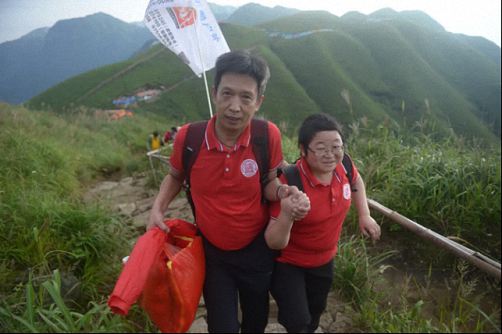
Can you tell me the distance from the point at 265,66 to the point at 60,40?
7309 cm

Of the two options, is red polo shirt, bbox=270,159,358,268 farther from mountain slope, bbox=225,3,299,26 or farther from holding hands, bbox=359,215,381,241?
mountain slope, bbox=225,3,299,26

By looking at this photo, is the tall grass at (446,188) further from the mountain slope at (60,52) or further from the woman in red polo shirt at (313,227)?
the mountain slope at (60,52)

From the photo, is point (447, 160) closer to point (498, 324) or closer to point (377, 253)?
point (377, 253)

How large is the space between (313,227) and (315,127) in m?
0.57

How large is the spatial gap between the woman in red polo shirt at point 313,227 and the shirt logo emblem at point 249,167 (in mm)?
185

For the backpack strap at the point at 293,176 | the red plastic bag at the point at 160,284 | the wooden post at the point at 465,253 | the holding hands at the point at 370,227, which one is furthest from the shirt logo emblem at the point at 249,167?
the wooden post at the point at 465,253

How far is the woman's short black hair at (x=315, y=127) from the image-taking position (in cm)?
178

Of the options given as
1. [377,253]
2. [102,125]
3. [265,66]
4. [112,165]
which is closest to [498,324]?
[377,253]

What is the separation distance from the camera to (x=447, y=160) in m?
3.59

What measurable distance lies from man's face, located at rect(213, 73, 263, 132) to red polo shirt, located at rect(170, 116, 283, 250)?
133 millimetres

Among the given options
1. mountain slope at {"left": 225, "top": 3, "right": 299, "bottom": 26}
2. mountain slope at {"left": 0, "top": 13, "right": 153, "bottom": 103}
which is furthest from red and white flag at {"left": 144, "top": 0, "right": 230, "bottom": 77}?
mountain slope at {"left": 225, "top": 3, "right": 299, "bottom": 26}

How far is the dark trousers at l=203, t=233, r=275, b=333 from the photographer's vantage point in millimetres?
1679

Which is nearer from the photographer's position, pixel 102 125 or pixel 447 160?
pixel 447 160

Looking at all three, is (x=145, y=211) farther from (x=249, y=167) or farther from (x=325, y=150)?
(x=325, y=150)
